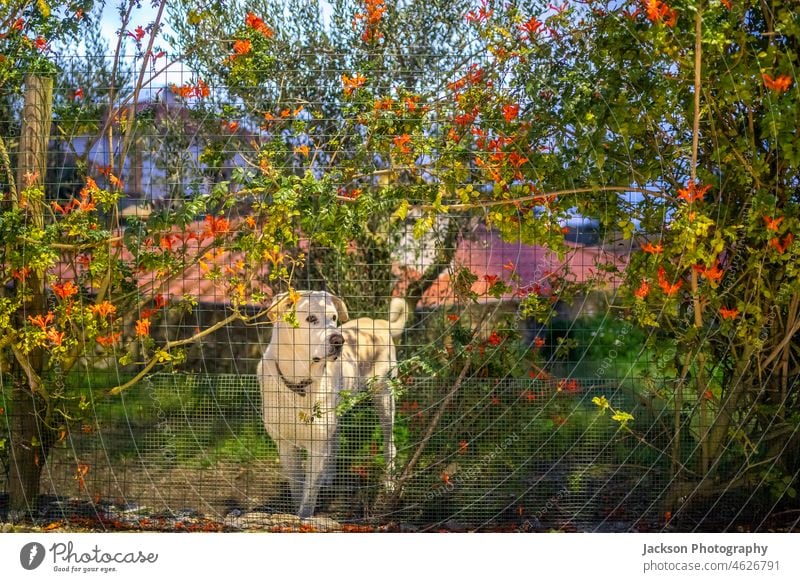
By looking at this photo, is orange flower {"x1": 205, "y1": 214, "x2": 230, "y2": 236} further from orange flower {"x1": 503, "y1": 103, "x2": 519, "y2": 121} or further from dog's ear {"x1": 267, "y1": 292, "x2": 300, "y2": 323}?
orange flower {"x1": 503, "y1": 103, "x2": 519, "y2": 121}

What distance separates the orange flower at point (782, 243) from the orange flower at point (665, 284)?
1.48 ft

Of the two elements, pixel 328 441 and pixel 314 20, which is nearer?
pixel 328 441

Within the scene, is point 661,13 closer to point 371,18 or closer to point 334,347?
point 371,18

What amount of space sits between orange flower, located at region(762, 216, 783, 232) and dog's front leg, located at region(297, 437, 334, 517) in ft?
8.32

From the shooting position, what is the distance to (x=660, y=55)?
432cm

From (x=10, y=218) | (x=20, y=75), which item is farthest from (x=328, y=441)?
(x=20, y=75)

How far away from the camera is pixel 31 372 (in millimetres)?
4730
